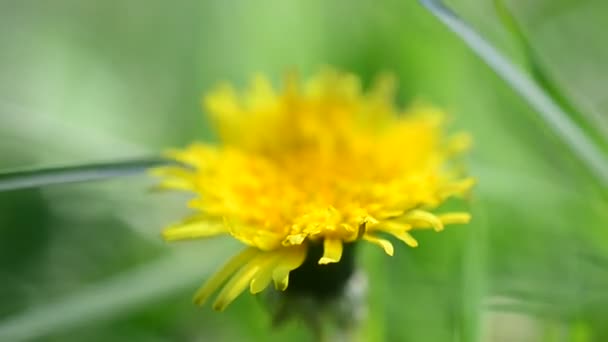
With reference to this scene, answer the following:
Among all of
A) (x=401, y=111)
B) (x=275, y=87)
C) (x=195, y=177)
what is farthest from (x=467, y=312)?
(x=275, y=87)

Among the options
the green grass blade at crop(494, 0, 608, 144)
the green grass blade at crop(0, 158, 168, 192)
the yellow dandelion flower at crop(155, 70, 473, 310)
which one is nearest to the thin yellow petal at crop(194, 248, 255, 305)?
the yellow dandelion flower at crop(155, 70, 473, 310)

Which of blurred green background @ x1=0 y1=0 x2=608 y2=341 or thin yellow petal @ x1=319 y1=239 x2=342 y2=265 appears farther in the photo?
blurred green background @ x1=0 y1=0 x2=608 y2=341

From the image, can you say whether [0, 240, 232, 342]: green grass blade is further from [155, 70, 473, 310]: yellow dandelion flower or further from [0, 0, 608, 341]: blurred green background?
[155, 70, 473, 310]: yellow dandelion flower

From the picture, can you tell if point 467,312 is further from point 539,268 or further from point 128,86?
point 128,86

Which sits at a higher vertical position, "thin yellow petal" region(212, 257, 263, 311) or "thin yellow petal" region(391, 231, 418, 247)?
"thin yellow petal" region(391, 231, 418, 247)

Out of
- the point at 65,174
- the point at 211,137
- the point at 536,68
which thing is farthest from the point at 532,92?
the point at 211,137

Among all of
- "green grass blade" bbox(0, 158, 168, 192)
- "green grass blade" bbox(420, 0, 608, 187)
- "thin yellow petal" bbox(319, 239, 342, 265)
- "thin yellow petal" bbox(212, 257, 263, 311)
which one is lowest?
"thin yellow petal" bbox(212, 257, 263, 311)

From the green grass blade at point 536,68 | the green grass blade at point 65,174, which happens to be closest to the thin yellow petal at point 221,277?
the green grass blade at point 65,174
